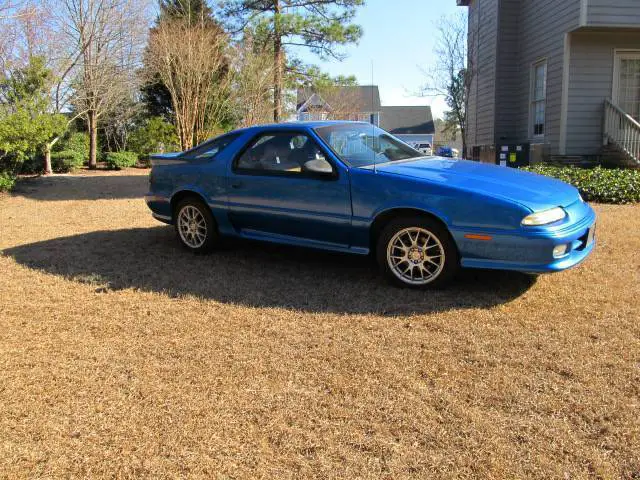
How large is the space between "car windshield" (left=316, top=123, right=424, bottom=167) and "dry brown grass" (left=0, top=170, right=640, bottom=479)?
1.12 meters

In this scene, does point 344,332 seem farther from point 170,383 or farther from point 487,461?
point 487,461

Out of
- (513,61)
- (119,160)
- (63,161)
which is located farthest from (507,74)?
(63,161)

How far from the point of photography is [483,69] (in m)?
16.4

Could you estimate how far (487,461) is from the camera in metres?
2.36

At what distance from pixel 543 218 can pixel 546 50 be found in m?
11.0

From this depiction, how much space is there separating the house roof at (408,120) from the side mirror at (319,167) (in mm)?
50455

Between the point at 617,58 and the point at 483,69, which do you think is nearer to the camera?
the point at 617,58

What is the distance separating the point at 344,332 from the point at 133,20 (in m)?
19.6

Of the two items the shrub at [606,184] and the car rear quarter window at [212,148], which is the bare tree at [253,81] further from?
the car rear quarter window at [212,148]

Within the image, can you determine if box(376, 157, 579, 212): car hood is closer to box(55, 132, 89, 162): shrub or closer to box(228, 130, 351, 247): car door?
box(228, 130, 351, 247): car door

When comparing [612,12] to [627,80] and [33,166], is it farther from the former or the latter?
[33,166]

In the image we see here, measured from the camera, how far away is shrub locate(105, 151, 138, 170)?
68.3 ft

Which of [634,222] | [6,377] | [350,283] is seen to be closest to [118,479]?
[6,377]

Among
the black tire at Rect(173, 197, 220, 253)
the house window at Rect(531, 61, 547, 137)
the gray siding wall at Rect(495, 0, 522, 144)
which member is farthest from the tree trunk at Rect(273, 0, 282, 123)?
the black tire at Rect(173, 197, 220, 253)
